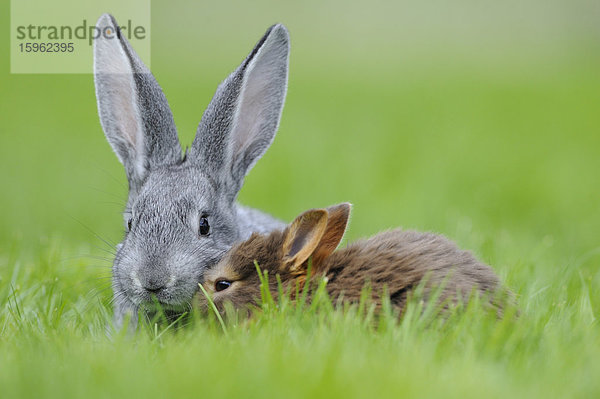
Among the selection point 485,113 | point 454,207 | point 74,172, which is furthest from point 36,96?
point 454,207

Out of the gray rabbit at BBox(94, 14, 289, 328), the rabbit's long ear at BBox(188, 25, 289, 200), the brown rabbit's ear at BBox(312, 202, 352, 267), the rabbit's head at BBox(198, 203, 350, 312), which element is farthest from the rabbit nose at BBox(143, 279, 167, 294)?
the rabbit's long ear at BBox(188, 25, 289, 200)

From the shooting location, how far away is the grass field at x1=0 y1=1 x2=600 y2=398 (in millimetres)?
3311

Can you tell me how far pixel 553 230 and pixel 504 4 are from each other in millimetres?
22732

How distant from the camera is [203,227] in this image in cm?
527

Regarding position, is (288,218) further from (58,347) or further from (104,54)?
(58,347)

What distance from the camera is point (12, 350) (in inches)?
150

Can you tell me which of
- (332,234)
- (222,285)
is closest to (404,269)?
(332,234)

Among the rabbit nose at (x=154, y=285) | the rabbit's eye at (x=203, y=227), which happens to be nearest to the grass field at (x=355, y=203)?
the rabbit nose at (x=154, y=285)

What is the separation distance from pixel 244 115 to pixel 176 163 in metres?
0.69

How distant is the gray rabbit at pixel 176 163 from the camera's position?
482 cm

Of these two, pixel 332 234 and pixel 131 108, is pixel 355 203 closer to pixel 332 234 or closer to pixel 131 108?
pixel 131 108

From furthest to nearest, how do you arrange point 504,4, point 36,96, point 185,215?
point 504,4 < point 36,96 < point 185,215

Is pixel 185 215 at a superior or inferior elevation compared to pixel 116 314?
superior

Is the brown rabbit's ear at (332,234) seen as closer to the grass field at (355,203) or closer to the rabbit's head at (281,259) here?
the rabbit's head at (281,259)
